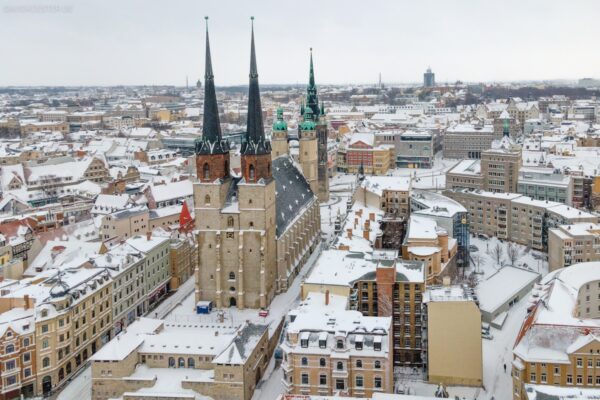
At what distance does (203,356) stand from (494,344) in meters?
30.7

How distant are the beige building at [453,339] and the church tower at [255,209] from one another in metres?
21.8

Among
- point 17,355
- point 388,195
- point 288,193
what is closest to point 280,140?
point 388,195

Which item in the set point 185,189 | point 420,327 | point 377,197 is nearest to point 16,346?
point 420,327

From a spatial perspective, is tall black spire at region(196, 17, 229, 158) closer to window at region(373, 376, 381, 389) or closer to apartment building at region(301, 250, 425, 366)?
apartment building at region(301, 250, 425, 366)

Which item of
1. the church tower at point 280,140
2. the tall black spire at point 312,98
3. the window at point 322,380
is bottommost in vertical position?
the window at point 322,380

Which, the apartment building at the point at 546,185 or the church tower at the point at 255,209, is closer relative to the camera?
the church tower at the point at 255,209

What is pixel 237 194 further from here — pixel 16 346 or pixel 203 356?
pixel 16 346

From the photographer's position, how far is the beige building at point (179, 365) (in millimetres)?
55531

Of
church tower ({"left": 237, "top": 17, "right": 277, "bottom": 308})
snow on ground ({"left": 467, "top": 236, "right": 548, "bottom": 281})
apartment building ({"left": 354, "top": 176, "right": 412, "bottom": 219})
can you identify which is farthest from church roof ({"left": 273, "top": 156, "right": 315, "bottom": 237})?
snow on ground ({"left": 467, "top": 236, "right": 548, "bottom": 281})

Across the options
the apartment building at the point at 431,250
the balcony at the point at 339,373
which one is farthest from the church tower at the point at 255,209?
the balcony at the point at 339,373

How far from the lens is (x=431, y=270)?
3046 inches

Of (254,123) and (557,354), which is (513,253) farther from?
(557,354)

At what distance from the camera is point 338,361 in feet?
173

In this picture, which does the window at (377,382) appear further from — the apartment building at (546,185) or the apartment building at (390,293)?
the apartment building at (546,185)
